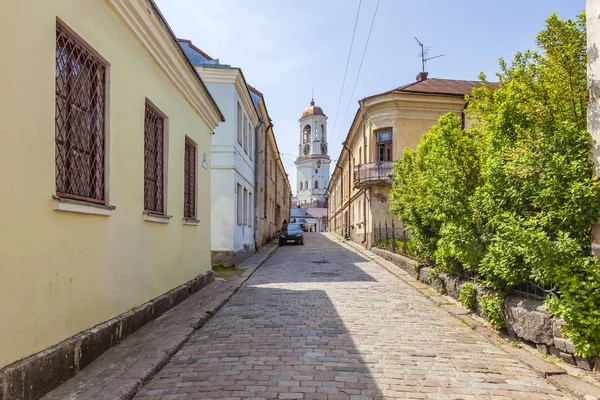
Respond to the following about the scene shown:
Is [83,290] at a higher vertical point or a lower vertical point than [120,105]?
lower

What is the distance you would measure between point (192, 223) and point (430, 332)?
5.16 m

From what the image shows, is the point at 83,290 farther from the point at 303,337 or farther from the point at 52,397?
the point at 303,337

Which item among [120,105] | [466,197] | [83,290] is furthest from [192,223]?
[466,197]

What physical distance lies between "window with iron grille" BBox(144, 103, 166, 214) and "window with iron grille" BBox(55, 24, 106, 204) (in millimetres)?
1598

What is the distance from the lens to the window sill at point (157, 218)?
6.08 m

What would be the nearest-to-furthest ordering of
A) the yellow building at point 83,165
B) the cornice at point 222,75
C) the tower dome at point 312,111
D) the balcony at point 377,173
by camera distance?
1. the yellow building at point 83,165
2. the cornice at point 222,75
3. the balcony at point 377,173
4. the tower dome at point 312,111

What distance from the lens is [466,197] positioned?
6996mm

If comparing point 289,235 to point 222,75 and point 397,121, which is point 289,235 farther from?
point 222,75

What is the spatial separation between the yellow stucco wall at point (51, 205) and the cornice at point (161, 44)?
0.14m

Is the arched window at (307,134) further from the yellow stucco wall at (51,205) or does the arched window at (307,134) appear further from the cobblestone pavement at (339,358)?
the yellow stucco wall at (51,205)

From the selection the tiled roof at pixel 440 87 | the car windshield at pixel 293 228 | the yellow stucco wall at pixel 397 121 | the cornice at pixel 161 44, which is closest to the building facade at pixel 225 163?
the cornice at pixel 161 44

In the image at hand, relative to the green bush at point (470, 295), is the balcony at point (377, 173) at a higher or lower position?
higher

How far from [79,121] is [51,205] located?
1112mm

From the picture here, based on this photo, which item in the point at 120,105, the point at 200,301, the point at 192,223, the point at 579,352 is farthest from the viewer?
the point at 192,223
